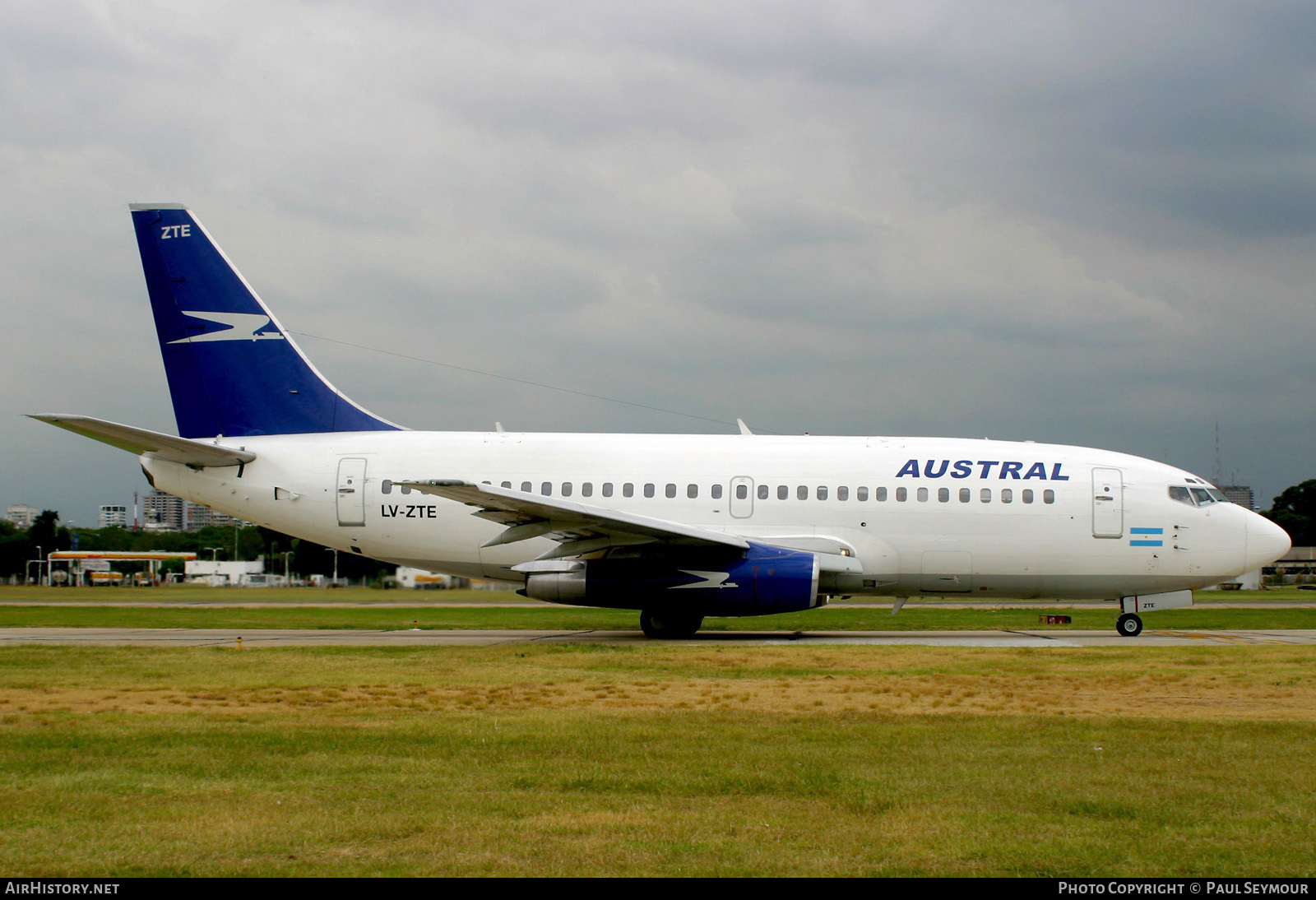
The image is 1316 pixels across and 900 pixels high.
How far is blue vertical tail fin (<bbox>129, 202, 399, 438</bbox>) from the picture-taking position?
20.9m

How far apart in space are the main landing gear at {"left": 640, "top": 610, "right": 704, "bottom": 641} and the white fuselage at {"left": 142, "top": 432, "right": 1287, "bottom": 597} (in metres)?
1.75

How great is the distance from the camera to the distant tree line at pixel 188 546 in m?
72.6

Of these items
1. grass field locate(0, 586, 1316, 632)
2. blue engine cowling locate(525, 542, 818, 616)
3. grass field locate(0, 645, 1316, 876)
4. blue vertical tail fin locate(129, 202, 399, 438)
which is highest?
blue vertical tail fin locate(129, 202, 399, 438)

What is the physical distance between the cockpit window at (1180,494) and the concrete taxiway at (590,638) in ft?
8.23

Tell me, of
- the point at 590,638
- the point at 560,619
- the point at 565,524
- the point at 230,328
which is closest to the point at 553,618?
the point at 560,619

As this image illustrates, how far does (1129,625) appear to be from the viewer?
65.7 ft

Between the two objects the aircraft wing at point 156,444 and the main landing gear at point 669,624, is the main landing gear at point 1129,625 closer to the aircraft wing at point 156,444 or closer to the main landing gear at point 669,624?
the main landing gear at point 669,624

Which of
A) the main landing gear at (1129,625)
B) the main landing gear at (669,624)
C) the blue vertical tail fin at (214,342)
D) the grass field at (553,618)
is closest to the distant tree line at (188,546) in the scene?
the grass field at (553,618)

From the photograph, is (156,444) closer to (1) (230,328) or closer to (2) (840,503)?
(1) (230,328)

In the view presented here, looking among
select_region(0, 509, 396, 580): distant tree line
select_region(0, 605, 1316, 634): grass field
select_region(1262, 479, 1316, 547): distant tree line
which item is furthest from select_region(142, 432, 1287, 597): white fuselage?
select_region(1262, 479, 1316, 547): distant tree line

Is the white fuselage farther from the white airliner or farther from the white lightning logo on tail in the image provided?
the white lightning logo on tail

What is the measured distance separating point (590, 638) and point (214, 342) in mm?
9435

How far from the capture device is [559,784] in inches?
274
